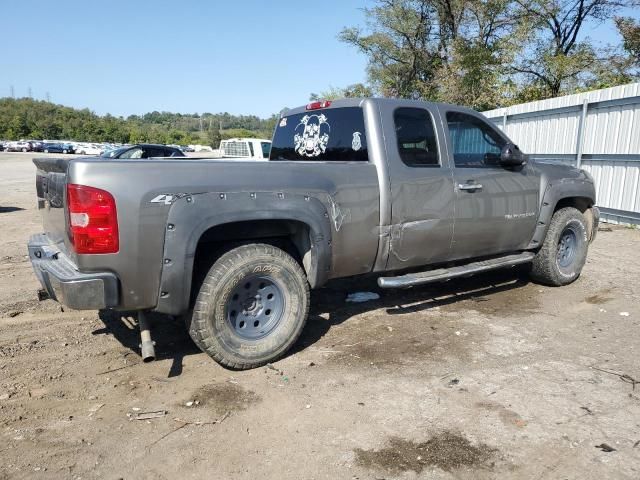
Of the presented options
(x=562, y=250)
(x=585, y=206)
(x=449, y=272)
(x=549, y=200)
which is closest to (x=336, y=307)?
(x=449, y=272)

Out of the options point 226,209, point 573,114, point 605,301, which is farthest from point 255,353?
point 573,114

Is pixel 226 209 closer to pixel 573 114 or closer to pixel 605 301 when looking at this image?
pixel 605 301

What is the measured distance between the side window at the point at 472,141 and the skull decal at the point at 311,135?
120 centimetres

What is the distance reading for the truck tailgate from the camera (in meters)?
3.35

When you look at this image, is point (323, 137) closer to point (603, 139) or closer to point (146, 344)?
point (146, 344)

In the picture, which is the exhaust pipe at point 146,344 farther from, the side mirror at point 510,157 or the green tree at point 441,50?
the green tree at point 441,50

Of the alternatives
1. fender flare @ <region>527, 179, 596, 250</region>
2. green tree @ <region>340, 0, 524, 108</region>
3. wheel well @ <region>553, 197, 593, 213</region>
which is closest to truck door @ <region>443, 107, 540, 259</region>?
fender flare @ <region>527, 179, 596, 250</region>

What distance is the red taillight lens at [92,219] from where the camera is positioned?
3.03 metres

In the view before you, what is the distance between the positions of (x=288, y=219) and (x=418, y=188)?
1.31 m

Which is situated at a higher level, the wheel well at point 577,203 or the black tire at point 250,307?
the wheel well at point 577,203

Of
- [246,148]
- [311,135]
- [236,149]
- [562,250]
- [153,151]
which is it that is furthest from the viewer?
[236,149]

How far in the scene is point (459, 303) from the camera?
5.45 m

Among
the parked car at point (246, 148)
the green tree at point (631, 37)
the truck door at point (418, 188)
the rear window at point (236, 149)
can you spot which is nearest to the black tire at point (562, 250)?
the truck door at point (418, 188)

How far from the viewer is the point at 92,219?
3.04 meters
